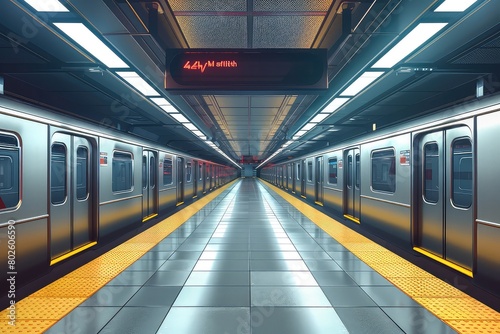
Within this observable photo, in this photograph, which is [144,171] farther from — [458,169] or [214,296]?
[458,169]

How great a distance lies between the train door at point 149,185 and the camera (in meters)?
7.03

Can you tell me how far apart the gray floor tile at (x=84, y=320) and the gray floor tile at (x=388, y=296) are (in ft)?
8.92

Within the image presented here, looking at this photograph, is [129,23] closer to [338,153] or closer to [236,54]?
[236,54]

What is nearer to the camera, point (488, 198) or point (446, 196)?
point (488, 198)

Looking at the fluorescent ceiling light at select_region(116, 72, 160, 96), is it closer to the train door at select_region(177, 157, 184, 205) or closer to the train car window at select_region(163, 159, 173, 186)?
the train car window at select_region(163, 159, 173, 186)

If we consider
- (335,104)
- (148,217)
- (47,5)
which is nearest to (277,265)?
(335,104)

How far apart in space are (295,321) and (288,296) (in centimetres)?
47

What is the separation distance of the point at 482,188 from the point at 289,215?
5611 mm

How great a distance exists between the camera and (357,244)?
4.91m

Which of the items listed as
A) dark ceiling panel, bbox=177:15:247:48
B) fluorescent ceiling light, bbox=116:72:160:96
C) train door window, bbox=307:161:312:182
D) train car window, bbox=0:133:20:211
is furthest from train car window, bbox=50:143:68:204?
train door window, bbox=307:161:312:182

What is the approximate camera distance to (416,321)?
2439mm

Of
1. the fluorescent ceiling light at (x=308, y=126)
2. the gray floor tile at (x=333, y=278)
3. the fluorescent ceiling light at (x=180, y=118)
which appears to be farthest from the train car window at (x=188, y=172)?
the gray floor tile at (x=333, y=278)

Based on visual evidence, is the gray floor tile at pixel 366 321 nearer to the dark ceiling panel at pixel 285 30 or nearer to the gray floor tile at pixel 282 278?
the gray floor tile at pixel 282 278

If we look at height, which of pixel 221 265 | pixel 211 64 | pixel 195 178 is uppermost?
pixel 211 64
